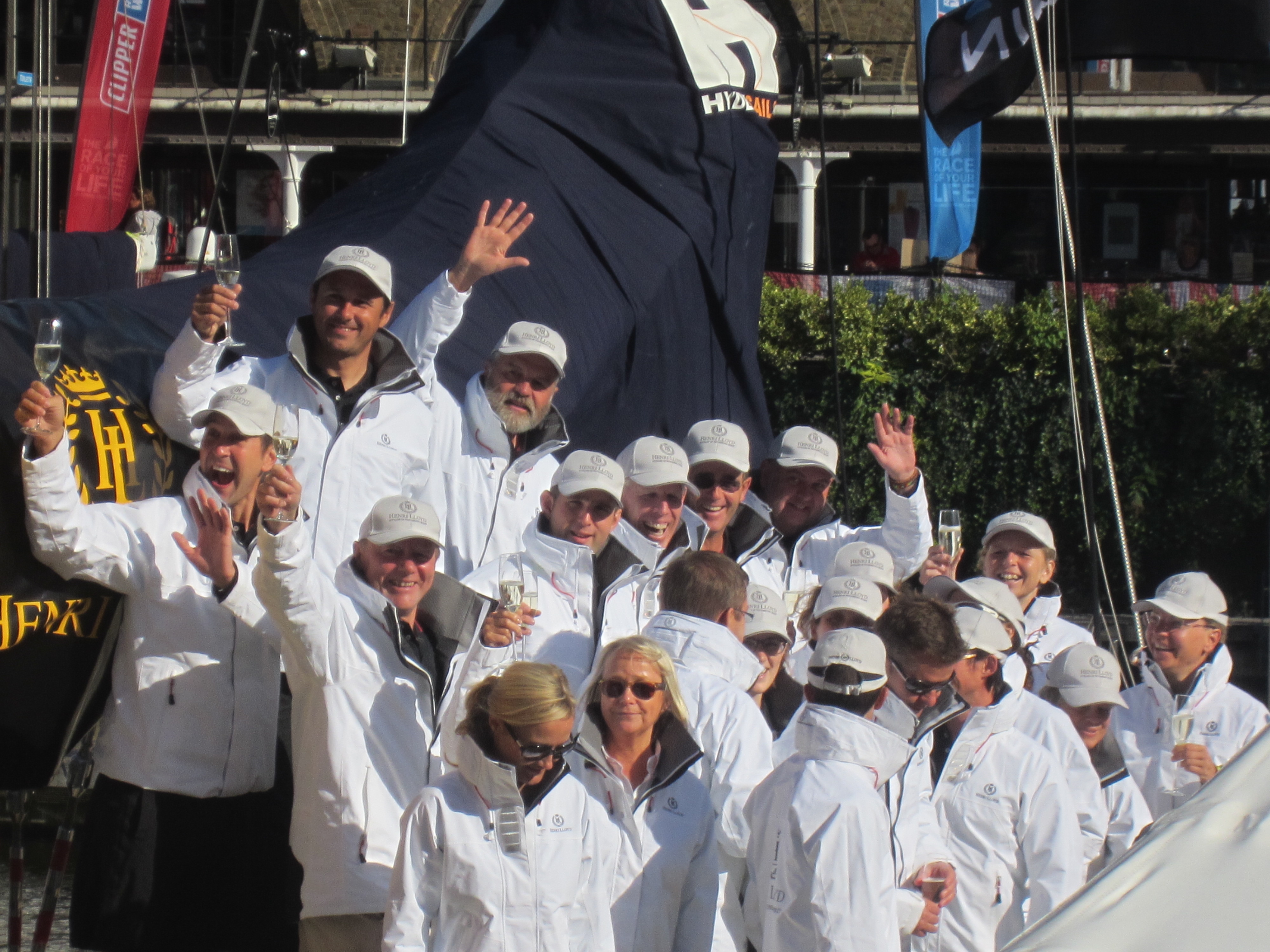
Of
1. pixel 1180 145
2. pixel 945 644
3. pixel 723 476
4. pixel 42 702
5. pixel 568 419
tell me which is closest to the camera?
pixel 945 644

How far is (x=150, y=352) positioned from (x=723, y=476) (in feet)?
6.59

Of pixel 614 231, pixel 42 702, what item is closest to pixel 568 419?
pixel 614 231

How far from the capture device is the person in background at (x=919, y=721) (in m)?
3.87

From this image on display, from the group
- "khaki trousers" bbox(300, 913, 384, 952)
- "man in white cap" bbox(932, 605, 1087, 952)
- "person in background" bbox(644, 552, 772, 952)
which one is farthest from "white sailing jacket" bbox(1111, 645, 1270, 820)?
"khaki trousers" bbox(300, 913, 384, 952)

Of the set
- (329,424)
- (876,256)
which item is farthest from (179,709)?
(876,256)

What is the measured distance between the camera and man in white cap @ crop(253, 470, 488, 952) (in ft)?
12.7

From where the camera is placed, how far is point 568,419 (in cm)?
717

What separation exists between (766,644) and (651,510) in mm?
664

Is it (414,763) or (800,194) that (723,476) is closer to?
(414,763)

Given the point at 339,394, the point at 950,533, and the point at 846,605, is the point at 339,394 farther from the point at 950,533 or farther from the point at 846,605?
the point at 950,533

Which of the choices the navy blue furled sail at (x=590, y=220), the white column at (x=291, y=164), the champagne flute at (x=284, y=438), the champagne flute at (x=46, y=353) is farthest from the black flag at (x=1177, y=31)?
the white column at (x=291, y=164)

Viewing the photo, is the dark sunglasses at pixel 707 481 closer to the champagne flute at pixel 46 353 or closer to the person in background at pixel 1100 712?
the person in background at pixel 1100 712

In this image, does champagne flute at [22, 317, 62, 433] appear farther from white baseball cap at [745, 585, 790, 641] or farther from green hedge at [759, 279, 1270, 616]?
green hedge at [759, 279, 1270, 616]

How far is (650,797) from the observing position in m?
3.76
